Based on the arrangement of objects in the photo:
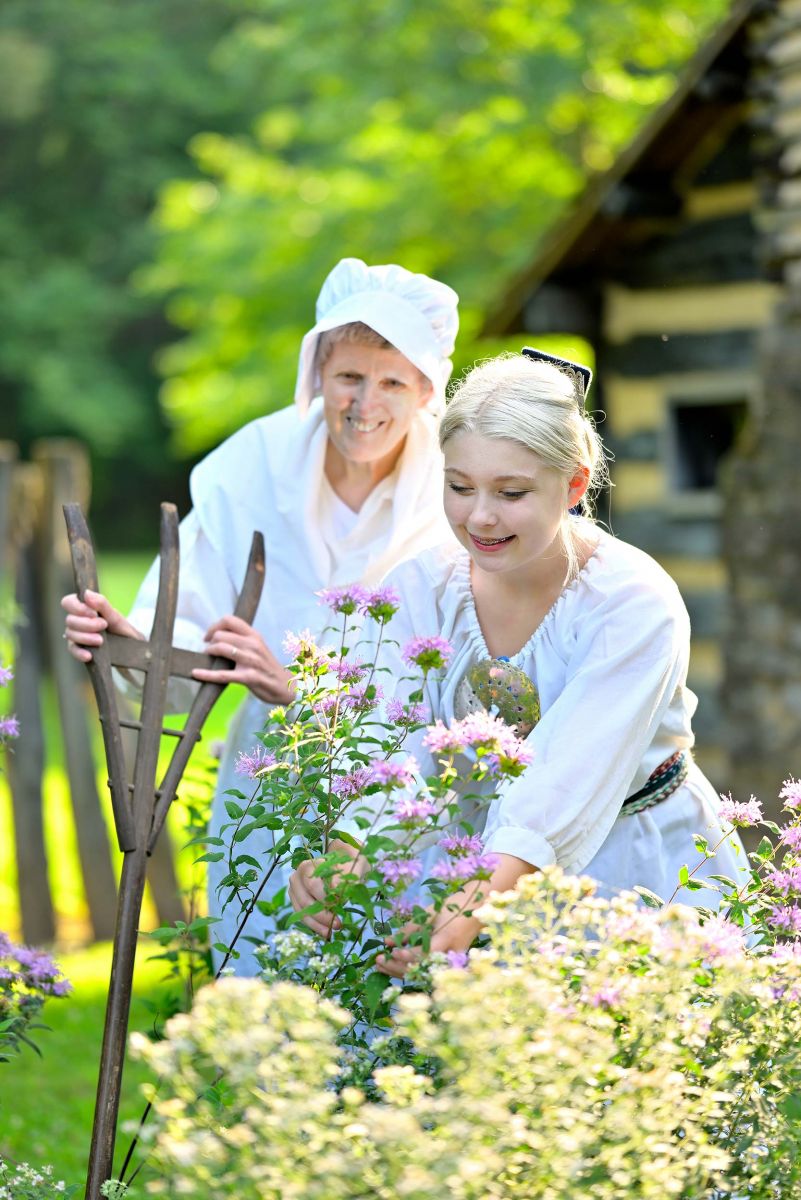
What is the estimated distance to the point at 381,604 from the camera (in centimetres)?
248

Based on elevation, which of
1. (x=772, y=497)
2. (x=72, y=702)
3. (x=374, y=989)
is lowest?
(x=374, y=989)

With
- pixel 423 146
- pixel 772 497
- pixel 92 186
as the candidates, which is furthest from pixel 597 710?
pixel 92 186

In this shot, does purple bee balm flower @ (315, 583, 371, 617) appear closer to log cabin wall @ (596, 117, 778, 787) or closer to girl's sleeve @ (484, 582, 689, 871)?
girl's sleeve @ (484, 582, 689, 871)

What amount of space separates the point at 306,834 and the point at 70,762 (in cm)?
511

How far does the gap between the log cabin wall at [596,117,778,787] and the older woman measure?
510 centimetres

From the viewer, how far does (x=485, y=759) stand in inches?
94.0

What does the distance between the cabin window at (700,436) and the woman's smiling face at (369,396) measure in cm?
593

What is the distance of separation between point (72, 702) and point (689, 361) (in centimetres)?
385

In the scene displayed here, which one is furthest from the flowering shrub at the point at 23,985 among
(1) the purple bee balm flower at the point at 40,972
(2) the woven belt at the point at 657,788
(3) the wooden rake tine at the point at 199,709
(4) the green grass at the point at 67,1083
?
(2) the woven belt at the point at 657,788

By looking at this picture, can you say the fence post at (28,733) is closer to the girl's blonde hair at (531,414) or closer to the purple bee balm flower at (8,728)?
the purple bee balm flower at (8,728)

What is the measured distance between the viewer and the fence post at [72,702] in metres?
7.20

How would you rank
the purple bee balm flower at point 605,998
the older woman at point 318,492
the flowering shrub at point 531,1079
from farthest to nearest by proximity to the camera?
1. the older woman at point 318,492
2. the purple bee balm flower at point 605,998
3. the flowering shrub at point 531,1079

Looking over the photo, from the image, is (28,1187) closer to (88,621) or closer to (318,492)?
(88,621)

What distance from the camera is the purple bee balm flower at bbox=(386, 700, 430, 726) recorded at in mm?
2439
